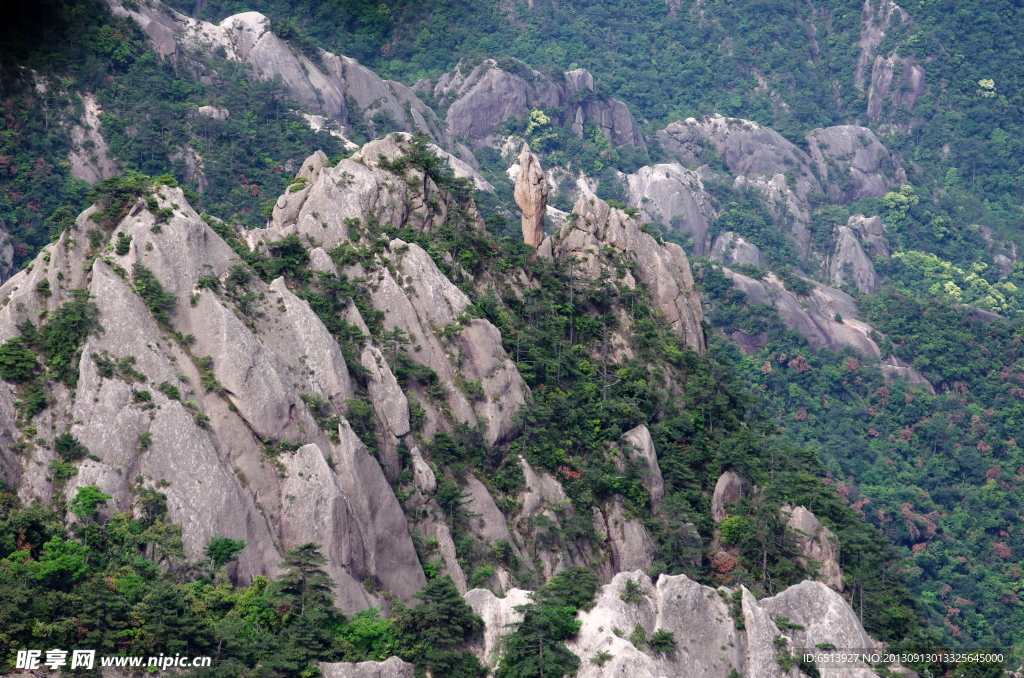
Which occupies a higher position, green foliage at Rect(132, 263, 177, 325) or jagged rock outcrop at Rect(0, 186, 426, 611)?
green foliage at Rect(132, 263, 177, 325)

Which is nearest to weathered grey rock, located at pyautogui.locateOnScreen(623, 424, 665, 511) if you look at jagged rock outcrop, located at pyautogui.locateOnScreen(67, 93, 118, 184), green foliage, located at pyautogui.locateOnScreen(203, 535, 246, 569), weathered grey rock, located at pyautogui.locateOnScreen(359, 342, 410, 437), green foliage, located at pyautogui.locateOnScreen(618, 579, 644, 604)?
weathered grey rock, located at pyautogui.locateOnScreen(359, 342, 410, 437)

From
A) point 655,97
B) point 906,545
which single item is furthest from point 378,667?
point 655,97

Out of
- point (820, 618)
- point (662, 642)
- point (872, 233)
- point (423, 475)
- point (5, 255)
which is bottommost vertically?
point (662, 642)

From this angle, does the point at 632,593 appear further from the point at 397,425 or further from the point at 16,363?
the point at 16,363

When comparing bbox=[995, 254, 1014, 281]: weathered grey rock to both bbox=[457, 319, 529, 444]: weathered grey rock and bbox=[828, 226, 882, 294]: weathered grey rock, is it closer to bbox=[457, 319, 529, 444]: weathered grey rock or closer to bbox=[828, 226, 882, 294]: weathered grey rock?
bbox=[828, 226, 882, 294]: weathered grey rock

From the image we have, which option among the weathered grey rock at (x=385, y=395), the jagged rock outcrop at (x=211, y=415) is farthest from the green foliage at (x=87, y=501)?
the weathered grey rock at (x=385, y=395)

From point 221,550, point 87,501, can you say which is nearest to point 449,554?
point 221,550
